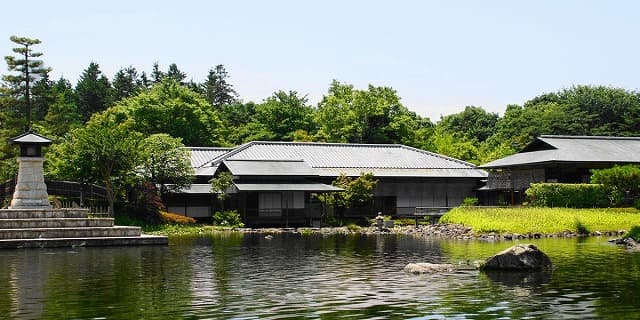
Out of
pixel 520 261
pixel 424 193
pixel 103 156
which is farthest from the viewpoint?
pixel 424 193

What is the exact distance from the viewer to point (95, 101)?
105438mm

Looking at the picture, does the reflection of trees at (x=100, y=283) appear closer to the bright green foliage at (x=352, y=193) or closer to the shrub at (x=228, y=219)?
the shrub at (x=228, y=219)

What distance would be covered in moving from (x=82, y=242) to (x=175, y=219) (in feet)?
49.5

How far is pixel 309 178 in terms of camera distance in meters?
59.9

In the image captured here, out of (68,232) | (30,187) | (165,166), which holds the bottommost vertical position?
(68,232)

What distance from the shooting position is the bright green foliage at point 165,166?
55438 mm

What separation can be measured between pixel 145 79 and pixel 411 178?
227 feet

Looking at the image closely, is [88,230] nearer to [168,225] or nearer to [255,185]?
[168,225]

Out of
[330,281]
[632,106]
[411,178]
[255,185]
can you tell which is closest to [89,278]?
[330,281]

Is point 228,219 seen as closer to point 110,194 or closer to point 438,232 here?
point 110,194

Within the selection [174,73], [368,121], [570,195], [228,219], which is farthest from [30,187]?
[174,73]

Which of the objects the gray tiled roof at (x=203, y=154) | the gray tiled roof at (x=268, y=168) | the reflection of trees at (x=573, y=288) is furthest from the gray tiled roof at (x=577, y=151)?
the reflection of trees at (x=573, y=288)

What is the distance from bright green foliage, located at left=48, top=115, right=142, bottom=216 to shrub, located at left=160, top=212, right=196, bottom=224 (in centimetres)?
372

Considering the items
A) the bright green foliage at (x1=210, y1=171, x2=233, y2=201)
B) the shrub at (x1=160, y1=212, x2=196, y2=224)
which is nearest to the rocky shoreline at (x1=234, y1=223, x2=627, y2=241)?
the shrub at (x1=160, y1=212, x2=196, y2=224)
